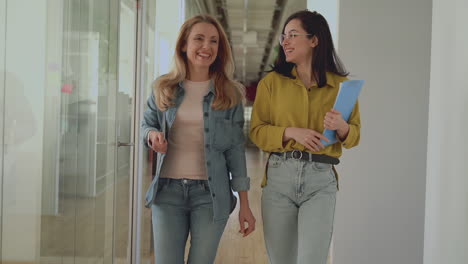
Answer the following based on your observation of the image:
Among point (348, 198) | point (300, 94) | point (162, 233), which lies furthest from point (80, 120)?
point (348, 198)

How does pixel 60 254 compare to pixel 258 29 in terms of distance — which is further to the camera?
pixel 258 29

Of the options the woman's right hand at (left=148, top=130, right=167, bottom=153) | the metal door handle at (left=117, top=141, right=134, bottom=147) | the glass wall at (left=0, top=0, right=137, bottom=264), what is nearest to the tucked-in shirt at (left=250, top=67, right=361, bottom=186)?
the woman's right hand at (left=148, top=130, right=167, bottom=153)

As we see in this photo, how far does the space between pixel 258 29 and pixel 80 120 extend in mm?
12529

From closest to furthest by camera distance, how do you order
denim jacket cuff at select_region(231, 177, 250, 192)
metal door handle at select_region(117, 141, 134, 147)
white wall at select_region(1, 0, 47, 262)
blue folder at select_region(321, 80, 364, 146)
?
1. white wall at select_region(1, 0, 47, 262)
2. blue folder at select_region(321, 80, 364, 146)
3. denim jacket cuff at select_region(231, 177, 250, 192)
4. metal door handle at select_region(117, 141, 134, 147)

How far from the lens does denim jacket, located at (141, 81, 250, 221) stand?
227 cm

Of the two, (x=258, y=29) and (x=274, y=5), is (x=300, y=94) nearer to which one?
(x=274, y=5)

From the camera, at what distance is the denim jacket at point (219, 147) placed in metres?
2.27

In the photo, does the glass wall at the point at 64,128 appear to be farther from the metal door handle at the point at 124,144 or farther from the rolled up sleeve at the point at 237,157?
the rolled up sleeve at the point at 237,157

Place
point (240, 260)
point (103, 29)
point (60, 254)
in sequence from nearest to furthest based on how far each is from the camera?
point (60, 254) → point (103, 29) → point (240, 260)

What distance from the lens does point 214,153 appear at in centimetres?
229

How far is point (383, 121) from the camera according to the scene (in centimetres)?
391

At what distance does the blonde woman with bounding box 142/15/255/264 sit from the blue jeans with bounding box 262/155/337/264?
139mm

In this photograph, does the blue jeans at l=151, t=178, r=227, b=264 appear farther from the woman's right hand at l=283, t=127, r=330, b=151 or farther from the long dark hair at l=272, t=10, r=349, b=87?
the long dark hair at l=272, t=10, r=349, b=87

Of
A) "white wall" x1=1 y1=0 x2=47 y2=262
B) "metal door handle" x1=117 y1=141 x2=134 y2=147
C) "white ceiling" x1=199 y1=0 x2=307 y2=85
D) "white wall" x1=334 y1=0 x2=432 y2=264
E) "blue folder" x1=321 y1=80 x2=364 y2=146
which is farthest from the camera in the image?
"white ceiling" x1=199 y1=0 x2=307 y2=85
